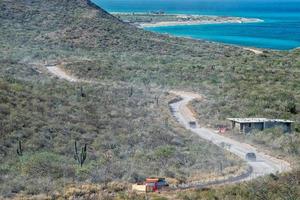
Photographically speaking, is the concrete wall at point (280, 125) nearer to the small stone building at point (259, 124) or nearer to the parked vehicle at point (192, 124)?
the small stone building at point (259, 124)

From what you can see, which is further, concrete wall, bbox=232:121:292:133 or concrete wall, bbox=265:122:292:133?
concrete wall, bbox=265:122:292:133

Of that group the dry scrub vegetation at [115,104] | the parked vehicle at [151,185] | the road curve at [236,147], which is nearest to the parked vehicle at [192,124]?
the road curve at [236,147]

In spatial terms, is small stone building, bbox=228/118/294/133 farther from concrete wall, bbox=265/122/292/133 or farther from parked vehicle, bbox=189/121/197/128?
parked vehicle, bbox=189/121/197/128

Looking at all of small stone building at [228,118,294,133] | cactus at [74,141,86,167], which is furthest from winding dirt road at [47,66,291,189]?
cactus at [74,141,86,167]

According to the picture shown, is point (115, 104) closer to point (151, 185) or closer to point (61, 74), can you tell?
point (61, 74)

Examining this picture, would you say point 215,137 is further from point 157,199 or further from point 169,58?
point 169,58

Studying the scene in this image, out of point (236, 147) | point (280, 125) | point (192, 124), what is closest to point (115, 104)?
point (192, 124)

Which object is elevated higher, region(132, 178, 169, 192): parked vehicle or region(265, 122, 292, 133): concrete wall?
region(132, 178, 169, 192): parked vehicle

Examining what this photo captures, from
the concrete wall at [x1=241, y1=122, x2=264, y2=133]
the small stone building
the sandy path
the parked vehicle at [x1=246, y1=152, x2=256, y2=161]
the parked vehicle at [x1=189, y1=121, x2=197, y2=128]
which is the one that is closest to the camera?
the parked vehicle at [x1=246, y1=152, x2=256, y2=161]
